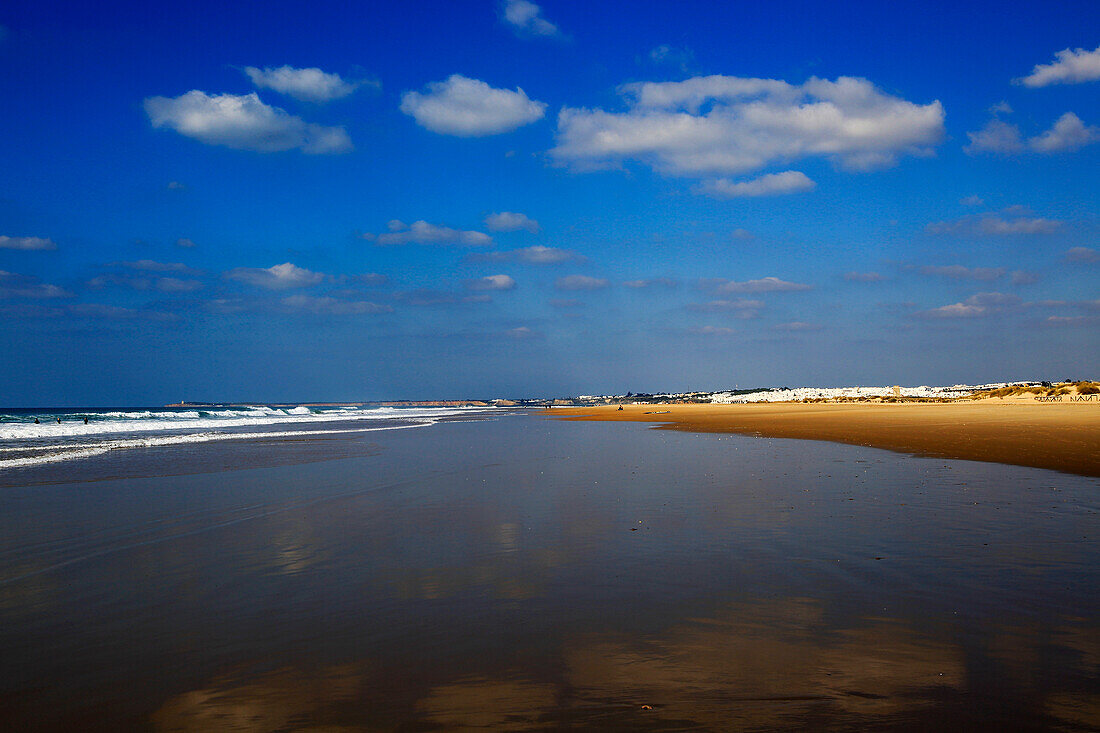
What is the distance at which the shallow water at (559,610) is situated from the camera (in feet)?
13.5

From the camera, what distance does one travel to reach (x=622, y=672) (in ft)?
15.1

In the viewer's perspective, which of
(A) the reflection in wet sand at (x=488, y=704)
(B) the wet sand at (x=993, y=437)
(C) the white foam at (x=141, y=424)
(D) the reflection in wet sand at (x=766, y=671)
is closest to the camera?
(A) the reflection in wet sand at (x=488, y=704)

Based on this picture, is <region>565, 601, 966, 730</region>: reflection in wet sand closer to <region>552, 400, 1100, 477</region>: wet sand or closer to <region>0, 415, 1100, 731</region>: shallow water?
<region>0, 415, 1100, 731</region>: shallow water

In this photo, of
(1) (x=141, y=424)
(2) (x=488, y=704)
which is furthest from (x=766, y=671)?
(1) (x=141, y=424)

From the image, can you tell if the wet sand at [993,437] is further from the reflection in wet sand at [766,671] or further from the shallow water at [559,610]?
the reflection in wet sand at [766,671]

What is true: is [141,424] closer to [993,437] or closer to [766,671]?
[993,437]

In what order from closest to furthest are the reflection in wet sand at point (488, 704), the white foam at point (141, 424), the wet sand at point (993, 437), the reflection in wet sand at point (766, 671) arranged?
the reflection in wet sand at point (488, 704) → the reflection in wet sand at point (766, 671) → the wet sand at point (993, 437) → the white foam at point (141, 424)

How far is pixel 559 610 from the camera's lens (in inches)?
234

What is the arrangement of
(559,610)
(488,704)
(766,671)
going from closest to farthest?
(488,704)
(766,671)
(559,610)

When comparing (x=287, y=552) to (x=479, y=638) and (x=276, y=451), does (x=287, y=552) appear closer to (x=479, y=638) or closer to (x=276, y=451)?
(x=479, y=638)

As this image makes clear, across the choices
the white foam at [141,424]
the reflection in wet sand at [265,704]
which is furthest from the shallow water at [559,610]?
the white foam at [141,424]

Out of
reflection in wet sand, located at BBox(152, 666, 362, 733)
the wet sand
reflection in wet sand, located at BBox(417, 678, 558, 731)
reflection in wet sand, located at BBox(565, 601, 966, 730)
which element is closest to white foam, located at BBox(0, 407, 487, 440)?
reflection in wet sand, located at BBox(152, 666, 362, 733)

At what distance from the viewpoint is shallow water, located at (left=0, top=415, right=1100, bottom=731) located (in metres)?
4.11

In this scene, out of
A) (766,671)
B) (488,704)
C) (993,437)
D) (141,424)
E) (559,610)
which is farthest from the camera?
Answer: (141,424)
